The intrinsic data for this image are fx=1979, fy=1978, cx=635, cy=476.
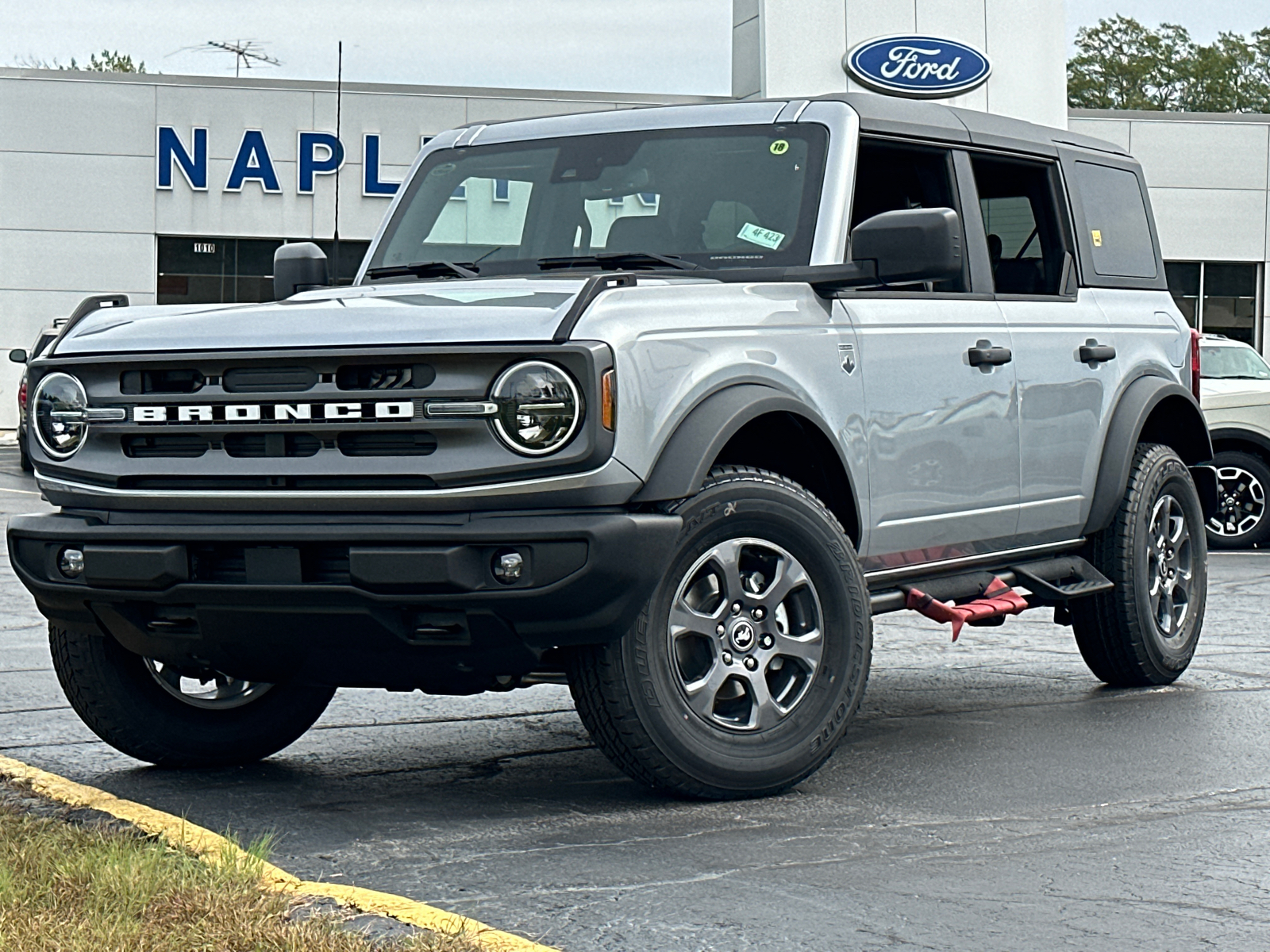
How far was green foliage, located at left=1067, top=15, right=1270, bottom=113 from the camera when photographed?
251 ft

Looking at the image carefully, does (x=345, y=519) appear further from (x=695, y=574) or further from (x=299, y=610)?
(x=695, y=574)

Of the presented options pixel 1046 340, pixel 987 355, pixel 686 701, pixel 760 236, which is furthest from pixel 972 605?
pixel 686 701

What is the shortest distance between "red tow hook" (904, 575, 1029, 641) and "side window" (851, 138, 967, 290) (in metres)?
1.05

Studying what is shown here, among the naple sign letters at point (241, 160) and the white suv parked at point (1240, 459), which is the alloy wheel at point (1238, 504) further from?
the naple sign letters at point (241, 160)

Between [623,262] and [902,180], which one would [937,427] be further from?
[623,262]

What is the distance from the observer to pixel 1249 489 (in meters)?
15.1

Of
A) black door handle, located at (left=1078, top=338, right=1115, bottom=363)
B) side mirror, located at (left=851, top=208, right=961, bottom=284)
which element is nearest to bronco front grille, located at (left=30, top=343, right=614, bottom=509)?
side mirror, located at (left=851, top=208, right=961, bottom=284)

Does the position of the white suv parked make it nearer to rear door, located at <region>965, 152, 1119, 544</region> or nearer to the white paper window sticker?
rear door, located at <region>965, 152, 1119, 544</region>

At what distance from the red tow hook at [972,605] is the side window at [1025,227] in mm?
1188

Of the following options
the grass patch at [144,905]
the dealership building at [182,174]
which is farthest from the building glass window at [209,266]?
the grass patch at [144,905]

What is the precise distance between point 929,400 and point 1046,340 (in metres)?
0.93

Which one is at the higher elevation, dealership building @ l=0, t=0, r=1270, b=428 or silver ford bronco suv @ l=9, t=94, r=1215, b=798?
dealership building @ l=0, t=0, r=1270, b=428

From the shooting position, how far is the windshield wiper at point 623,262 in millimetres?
6008

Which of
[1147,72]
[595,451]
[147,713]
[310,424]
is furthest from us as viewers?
[1147,72]
